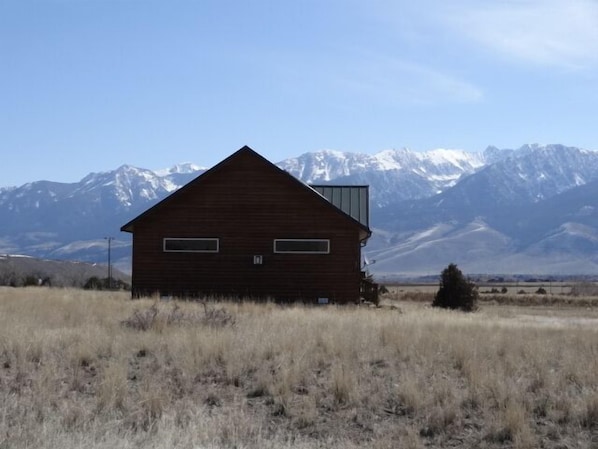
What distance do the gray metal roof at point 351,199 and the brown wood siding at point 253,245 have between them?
7.18 metres

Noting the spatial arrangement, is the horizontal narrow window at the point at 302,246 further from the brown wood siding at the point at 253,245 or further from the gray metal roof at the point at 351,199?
the gray metal roof at the point at 351,199

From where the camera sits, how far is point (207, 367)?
1395 centimetres

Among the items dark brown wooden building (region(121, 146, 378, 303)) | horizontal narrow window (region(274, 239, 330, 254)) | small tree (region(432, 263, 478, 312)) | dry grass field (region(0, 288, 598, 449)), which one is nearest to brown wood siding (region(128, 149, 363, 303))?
dark brown wooden building (region(121, 146, 378, 303))

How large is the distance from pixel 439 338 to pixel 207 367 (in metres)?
4.97

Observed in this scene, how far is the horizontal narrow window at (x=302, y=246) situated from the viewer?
107 ft

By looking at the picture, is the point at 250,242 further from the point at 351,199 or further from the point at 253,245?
the point at 351,199

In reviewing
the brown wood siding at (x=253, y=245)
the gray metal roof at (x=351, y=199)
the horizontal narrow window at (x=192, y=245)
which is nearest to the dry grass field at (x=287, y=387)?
the brown wood siding at (x=253, y=245)

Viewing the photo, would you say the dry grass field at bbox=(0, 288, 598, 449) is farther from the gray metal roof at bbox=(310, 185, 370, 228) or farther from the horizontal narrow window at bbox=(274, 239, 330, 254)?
the gray metal roof at bbox=(310, 185, 370, 228)

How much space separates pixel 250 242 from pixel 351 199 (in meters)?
9.22

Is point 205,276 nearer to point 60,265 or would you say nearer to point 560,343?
point 560,343

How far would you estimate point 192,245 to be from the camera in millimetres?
32750

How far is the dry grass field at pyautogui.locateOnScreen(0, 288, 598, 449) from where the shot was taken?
1064 centimetres

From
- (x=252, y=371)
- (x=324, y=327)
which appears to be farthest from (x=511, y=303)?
(x=252, y=371)

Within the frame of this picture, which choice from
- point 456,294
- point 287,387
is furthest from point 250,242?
point 287,387
